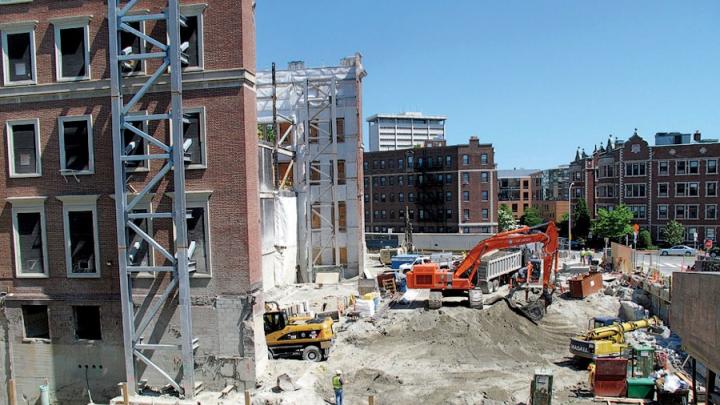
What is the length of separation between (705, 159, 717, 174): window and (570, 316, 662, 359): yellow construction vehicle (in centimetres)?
4665

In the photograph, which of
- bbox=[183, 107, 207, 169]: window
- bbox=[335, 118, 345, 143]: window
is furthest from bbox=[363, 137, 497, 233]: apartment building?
bbox=[183, 107, 207, 169]: window

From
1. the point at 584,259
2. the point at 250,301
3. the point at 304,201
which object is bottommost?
the point at 584,259

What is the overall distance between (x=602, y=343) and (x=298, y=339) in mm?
12480

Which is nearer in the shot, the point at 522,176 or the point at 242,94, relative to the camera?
the point at 242,94

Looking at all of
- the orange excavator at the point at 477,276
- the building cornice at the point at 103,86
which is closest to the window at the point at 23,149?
the building cornice at the point at 103,86

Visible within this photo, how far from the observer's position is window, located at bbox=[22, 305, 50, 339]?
19266 millimetres

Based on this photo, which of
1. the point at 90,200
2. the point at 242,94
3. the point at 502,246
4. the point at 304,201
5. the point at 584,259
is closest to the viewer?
the point at 242,94

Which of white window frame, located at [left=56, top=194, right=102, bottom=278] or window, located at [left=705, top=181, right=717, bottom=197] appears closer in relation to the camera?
white window frame, located at [left=56, top=194, right=102, bottom=278]

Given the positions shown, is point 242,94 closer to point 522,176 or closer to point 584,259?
point 584,259

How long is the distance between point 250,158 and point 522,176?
93.7 meters

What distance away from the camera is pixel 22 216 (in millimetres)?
18766

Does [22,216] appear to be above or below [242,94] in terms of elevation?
below

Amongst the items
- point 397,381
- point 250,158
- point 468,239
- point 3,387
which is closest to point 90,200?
point 250,158

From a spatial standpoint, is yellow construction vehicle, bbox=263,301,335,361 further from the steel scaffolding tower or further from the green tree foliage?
the green tree foliage
